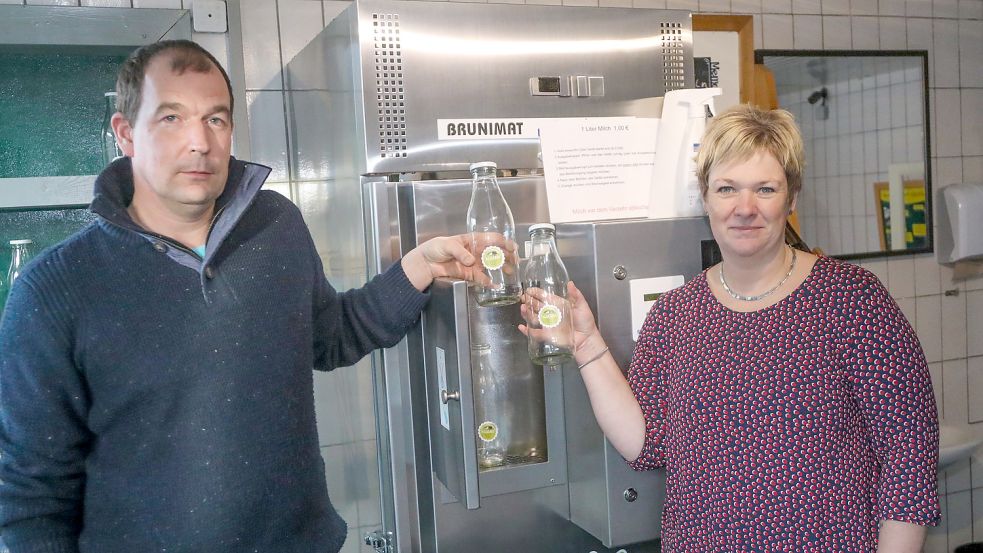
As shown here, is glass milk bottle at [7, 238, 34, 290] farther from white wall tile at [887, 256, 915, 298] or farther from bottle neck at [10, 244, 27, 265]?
white wall tile at [887, 256, 915, 298]

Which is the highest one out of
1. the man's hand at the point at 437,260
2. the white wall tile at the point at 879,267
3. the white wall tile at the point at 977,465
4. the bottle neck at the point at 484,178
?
the bottle neck at the point at 484,178

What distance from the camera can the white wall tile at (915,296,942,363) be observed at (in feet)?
10.9

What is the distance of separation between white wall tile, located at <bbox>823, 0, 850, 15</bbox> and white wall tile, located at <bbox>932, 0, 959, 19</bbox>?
44 centimetres

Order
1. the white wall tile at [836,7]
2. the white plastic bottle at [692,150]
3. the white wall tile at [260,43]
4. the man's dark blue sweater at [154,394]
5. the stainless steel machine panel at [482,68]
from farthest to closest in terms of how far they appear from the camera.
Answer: the white wall tile at [836,7], the white wall tile at [260,43], the white plastic bottle at [692,150], the stainless steel machine panel at [482,68], the man's dark blue sweater at [154,394]

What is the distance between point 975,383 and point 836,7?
165 centimetres

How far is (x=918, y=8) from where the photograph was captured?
3.27 m

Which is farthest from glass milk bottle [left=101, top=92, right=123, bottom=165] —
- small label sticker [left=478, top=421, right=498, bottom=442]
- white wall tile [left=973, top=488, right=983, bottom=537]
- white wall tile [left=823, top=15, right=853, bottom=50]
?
white wall tile [left=973, top=488, right=983, bottom=537]

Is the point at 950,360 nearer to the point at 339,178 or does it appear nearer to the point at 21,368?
the point at 339,178

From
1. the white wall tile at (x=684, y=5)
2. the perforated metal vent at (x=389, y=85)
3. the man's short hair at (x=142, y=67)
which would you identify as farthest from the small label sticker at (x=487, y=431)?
the white wall tile at (x=684, y=5)

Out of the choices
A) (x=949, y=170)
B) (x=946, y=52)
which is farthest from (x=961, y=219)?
(x=946, y=52)

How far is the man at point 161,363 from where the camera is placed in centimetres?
130

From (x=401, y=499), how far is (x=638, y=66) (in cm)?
109

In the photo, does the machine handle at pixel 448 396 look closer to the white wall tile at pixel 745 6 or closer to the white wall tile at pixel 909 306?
the white wall tile at pixel 745 6

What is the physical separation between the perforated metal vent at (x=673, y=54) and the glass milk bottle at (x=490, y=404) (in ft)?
2.56
